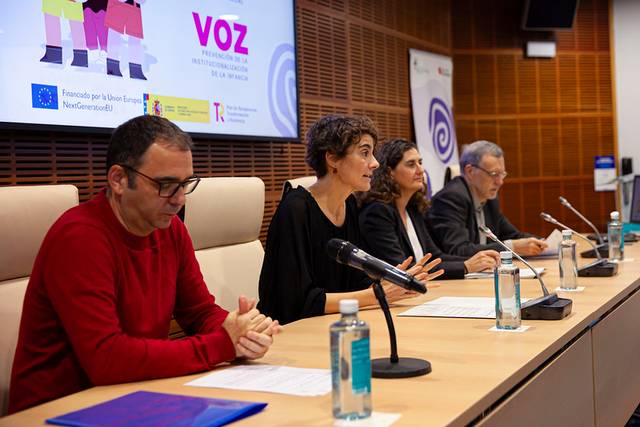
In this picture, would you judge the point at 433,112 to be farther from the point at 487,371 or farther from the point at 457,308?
the point at 487,371

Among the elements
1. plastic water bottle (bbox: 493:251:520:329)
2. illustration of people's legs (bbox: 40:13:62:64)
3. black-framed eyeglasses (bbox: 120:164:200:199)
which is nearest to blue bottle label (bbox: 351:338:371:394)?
black-framed eyeglasses (bbox: 120:164:200:199)

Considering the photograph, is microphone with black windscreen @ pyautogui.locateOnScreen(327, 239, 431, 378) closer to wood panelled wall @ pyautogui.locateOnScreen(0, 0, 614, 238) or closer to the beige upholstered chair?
the beige upholstered chair

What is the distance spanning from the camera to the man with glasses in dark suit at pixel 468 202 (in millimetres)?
3961

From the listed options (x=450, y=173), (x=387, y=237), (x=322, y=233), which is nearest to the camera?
(x=322, y=233)

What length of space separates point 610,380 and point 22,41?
2449mm

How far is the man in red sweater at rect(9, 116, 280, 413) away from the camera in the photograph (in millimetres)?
1693

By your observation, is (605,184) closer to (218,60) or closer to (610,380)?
(218,60)

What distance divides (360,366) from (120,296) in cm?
78

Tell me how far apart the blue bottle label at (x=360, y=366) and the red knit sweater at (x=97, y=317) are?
0.54 meters

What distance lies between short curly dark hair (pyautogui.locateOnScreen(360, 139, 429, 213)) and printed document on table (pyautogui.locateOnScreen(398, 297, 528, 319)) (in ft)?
2.73

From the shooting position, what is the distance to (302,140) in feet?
16.0

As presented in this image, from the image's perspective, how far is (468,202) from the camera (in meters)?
4.13

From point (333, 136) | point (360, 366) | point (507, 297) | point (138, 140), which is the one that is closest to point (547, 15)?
point (333, 136)

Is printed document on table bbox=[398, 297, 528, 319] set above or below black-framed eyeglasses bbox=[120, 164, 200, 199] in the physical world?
below
